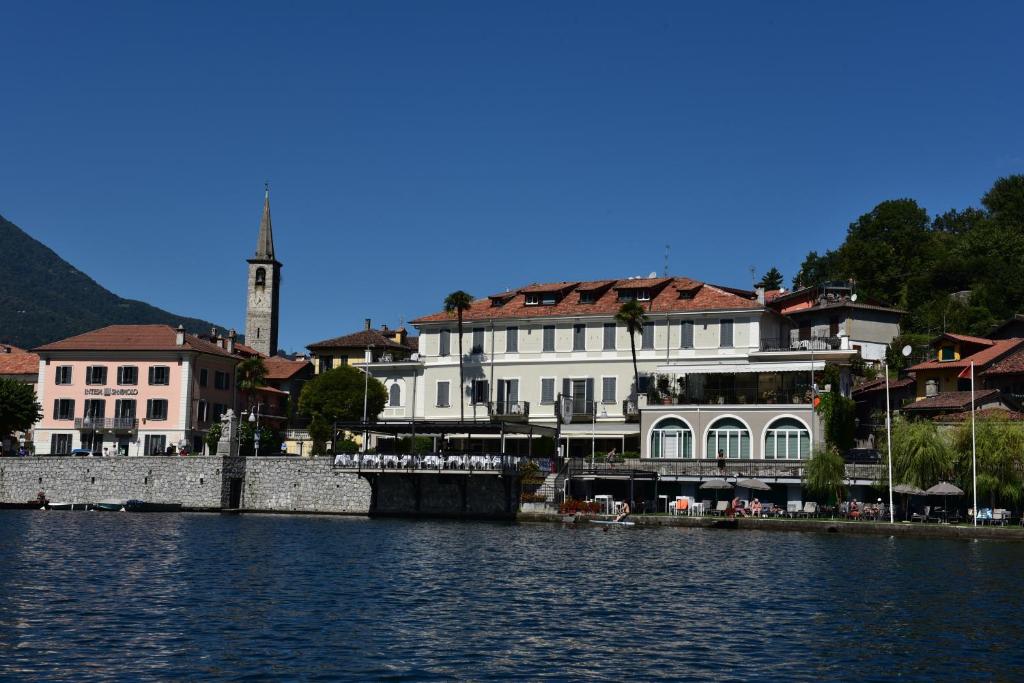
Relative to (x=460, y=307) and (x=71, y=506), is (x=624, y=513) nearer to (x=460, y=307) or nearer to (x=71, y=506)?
(x=460, y=307)

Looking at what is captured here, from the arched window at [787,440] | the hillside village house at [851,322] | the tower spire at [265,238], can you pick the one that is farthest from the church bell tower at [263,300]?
the arched window at [787,440]

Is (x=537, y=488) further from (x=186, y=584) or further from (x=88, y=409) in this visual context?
(x=88, y=409)

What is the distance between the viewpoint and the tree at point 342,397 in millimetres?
72438

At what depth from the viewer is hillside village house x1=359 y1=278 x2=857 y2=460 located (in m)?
59.8

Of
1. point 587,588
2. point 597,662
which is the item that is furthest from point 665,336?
point 597,662

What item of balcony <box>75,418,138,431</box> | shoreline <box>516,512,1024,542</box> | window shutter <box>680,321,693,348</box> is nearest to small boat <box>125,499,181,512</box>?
balcony <box>75,418,138,431</box>

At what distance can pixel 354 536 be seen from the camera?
48.1 metres

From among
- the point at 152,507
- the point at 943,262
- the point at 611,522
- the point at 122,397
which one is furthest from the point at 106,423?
the point at 943,262

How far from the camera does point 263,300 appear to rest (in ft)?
388

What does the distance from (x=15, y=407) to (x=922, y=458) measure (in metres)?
54.4

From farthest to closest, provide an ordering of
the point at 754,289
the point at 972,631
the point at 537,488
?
the point at 754,289
the point at 537,488
the point at 972,631

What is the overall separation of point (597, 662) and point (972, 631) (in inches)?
370

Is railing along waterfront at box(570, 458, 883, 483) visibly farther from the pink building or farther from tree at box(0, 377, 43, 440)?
tree at box(0, 377, 43, 440)

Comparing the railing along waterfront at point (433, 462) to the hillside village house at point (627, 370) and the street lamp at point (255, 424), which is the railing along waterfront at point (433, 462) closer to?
the hillside village house at point (627, 370)
